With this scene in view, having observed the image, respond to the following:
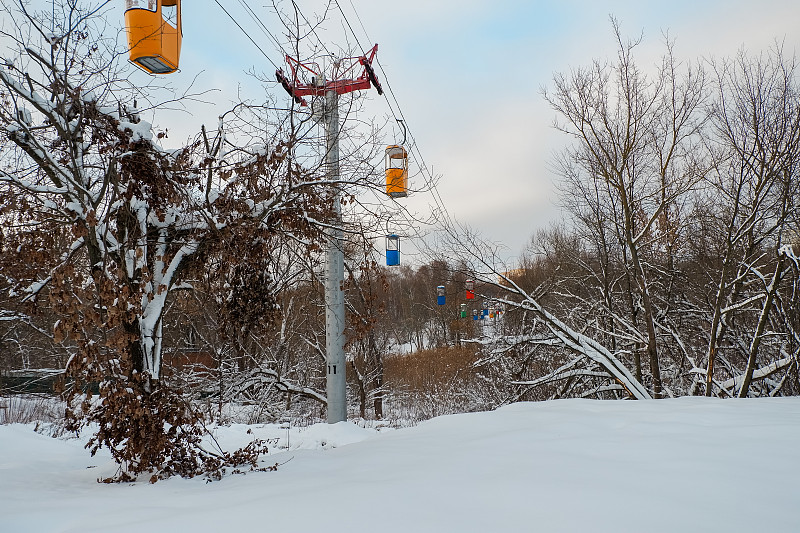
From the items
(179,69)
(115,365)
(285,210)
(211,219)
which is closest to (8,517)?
(115,365)

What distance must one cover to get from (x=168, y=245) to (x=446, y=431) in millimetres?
2825

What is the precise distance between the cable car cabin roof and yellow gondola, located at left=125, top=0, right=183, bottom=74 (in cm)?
265

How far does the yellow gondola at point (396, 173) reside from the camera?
5.59 metres

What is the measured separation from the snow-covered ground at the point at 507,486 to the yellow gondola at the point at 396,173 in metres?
2.74

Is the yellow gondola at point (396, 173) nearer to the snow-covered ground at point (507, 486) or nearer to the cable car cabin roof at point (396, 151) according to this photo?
the cable car cabin roof at point (396, 151)

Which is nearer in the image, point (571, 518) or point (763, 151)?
point (571, 518)

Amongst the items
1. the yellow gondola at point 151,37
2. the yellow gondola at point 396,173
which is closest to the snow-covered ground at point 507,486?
the yellow gondola at point 396,173

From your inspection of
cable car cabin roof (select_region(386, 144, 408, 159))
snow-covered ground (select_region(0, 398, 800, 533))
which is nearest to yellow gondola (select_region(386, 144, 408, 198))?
cable car cabin roof (select_region(386, 144, 408, 159))

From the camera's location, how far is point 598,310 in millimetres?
10695

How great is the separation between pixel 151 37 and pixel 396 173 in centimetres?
298

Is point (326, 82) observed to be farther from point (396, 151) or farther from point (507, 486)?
point (507, 486)

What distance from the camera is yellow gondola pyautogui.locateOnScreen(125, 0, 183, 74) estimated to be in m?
4.07

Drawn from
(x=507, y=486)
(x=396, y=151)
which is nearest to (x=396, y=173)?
(x=396, y=151)

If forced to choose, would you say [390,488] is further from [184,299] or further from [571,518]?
[184,299]
